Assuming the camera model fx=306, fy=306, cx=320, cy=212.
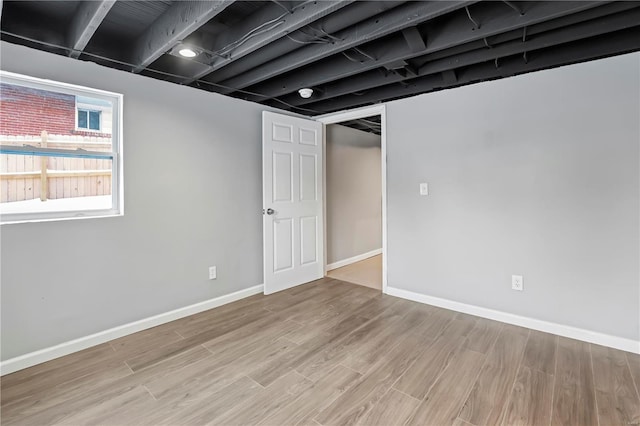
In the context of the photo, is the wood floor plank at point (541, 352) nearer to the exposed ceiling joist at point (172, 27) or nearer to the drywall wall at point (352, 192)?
the drywall wall at point (352, 192)

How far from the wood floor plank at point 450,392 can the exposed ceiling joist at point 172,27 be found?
8.43 feet

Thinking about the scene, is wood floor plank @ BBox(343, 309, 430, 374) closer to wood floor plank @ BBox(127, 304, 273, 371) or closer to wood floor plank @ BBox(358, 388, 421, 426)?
wood floor plank @ BBox(358, 388, 421, 426)

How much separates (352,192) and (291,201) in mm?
1536

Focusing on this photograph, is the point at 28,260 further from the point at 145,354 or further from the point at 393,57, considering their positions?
the point at 393,57

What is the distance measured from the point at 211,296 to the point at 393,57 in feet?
9.42

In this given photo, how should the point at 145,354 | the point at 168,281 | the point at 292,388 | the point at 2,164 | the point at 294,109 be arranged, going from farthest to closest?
1. the point at 294,109
2. the point at 168,281
3. the point at 145,354
4. the point at 2,164
5. the point at 292,388

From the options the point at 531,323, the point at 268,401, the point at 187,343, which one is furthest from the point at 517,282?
the point at 187,343

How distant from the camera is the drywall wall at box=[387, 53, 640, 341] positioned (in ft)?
7.67

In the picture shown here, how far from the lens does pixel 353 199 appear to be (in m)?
5.07

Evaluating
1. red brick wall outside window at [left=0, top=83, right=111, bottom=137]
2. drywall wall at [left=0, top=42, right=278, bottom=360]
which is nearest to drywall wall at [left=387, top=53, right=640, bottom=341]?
drywall wall at [left=0, top=42, right=278, bottom=360]

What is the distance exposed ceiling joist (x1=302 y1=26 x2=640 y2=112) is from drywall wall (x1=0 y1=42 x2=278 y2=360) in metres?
1.53

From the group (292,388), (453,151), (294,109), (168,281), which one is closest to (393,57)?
(453,151)

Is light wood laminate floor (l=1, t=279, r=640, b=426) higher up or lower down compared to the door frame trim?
lower down

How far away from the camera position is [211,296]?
3.21 m
